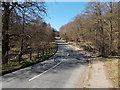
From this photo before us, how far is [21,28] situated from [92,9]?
13997mm

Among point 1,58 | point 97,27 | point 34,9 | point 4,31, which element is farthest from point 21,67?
point 97,27

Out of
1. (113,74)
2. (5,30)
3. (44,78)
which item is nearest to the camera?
(113,74)

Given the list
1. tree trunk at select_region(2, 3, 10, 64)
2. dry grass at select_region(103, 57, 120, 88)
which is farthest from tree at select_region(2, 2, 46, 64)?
dry grass at select_region(103, 57, 120, 88)

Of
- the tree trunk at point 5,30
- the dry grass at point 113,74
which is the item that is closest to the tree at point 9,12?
the tree trunk at point 5,30

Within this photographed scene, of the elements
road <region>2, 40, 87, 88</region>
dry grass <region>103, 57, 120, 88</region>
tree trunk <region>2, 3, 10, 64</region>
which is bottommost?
road <region>2, 40, 87, 88</region>

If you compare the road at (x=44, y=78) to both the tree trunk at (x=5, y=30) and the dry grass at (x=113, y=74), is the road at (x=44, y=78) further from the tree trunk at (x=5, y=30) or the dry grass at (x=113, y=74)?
the tree trunk at (x=5, y=30)

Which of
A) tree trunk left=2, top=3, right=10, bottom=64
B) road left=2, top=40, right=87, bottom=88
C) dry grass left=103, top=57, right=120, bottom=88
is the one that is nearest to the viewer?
dry grass left=103, top=57, right=120, bottom=88

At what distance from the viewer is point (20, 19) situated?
675 inches

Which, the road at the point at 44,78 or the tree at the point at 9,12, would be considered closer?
the road at the point at 44,78

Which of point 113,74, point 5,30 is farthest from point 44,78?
point 5,30

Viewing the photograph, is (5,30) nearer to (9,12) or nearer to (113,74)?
(9,12)

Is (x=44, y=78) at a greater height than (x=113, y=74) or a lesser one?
lesser

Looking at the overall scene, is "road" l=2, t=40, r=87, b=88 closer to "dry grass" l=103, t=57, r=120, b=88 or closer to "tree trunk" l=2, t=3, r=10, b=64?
"dry grass" l=103, t=57, r=120, b=88

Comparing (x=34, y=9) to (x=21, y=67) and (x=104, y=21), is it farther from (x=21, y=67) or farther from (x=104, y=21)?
(x=104, y=21)
